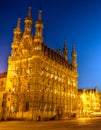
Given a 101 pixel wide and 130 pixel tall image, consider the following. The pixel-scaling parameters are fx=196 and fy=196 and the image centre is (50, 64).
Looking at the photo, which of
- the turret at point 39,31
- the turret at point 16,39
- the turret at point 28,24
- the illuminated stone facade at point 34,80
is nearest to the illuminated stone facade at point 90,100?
the illuminated stone facade at point 34,80

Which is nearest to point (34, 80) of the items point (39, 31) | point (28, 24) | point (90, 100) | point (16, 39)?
point (39, 31)

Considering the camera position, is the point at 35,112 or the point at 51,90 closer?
the point at 35,112

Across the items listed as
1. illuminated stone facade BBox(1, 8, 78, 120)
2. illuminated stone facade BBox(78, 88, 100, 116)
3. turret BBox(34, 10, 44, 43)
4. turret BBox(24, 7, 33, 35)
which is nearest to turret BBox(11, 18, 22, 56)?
illuminated stone facade BBox(1, 8, 78, 120)

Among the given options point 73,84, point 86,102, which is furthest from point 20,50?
point 86,102

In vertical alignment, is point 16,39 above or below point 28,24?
below

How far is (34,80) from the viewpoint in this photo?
6688cm

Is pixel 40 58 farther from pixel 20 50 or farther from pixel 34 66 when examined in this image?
pixel 20 50

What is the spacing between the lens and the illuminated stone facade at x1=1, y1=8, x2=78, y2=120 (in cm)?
6644

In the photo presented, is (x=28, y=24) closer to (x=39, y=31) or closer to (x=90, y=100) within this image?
(x=39, y=31)

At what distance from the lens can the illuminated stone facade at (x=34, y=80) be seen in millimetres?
66438

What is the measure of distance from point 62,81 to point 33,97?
22.0m

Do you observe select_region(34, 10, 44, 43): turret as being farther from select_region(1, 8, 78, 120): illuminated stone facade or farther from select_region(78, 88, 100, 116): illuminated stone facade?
select_region(78, 88, 100, 116): illuminated stone facade

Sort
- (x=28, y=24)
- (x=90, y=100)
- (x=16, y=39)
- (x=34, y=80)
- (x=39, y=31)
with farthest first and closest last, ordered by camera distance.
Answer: (x=90, y=100)
(x=16, y=39)
(x=28, y=24)
(x=39, y=31)
(x=34, y=80)

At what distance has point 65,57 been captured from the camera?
327 ft
